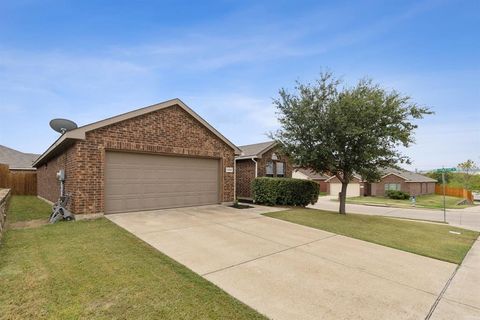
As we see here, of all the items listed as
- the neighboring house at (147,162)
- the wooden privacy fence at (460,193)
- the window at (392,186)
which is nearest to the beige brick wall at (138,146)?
the neighboring house at (147,162)

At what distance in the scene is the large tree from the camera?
33.4 ft

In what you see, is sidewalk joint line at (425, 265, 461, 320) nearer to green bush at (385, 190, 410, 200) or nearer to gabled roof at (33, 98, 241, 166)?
gabled roof at (33, 98, 241, 166)

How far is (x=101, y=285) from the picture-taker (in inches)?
134

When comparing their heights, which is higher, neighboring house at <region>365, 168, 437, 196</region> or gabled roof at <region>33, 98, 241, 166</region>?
gabled roof at <region>33, 98, 241, 166</region>

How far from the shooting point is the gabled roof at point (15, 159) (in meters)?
25.1

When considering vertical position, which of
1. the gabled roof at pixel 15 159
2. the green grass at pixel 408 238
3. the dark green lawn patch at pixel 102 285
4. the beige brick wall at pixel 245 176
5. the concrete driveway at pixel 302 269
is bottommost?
the green grass at pixel 408 238

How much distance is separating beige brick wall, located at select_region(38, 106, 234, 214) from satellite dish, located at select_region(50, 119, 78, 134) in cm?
98

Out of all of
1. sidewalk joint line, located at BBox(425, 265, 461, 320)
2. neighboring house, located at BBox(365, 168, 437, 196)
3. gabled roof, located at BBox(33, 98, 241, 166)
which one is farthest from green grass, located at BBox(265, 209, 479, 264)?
neighboring house, located at BBox(365, 168, 437, 196)

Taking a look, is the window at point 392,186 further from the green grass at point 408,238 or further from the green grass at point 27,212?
the green grass at point 27,212

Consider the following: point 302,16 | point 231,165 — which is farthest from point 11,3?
point 302,16

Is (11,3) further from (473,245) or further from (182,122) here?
(473,245)

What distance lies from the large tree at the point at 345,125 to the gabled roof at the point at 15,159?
27.6m

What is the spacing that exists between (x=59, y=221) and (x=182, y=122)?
571 cm

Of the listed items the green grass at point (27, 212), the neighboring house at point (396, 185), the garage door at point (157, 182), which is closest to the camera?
the green grass at point (27, 212)
